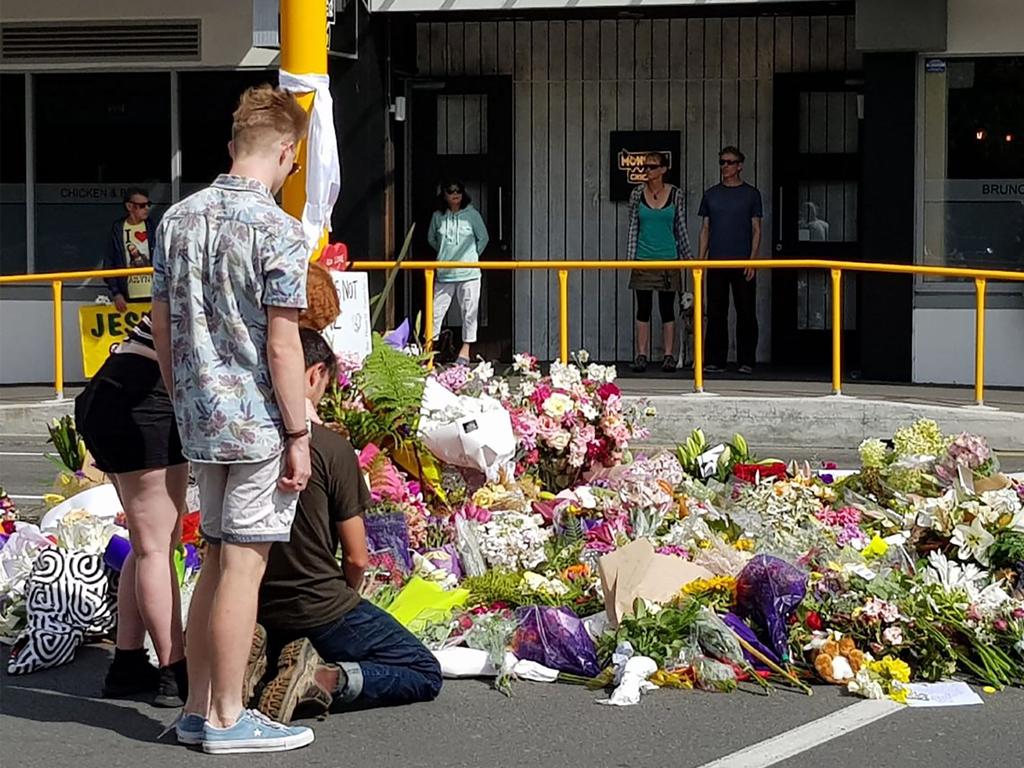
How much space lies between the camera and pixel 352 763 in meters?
5.13

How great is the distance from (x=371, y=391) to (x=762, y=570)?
205cm

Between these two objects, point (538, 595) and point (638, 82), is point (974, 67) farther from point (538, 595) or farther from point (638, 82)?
point (538, 595)

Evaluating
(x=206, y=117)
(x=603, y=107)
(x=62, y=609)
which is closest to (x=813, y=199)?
(x=603, y=107)

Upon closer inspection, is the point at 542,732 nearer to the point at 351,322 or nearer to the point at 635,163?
the point at 351,322

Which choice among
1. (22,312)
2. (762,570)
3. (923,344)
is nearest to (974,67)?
(923,344)

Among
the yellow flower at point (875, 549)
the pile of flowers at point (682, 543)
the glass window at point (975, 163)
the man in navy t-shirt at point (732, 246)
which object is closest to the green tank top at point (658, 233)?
the man in navy t-shirt at point (732, 246)

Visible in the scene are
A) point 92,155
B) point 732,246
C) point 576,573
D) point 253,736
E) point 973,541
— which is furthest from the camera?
point 92,155

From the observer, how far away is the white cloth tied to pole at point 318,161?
7734 mm

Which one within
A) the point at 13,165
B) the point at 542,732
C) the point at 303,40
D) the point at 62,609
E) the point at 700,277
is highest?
the point at 13,165

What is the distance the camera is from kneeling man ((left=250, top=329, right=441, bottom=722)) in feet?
18.0

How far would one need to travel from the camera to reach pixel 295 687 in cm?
539

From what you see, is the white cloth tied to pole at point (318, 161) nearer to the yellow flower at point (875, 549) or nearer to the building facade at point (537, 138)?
the yellow flower at point (875, 549)

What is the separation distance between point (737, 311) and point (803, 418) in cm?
268

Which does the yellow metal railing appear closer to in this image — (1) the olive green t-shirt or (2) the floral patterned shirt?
(1) the olive green t-shirt
